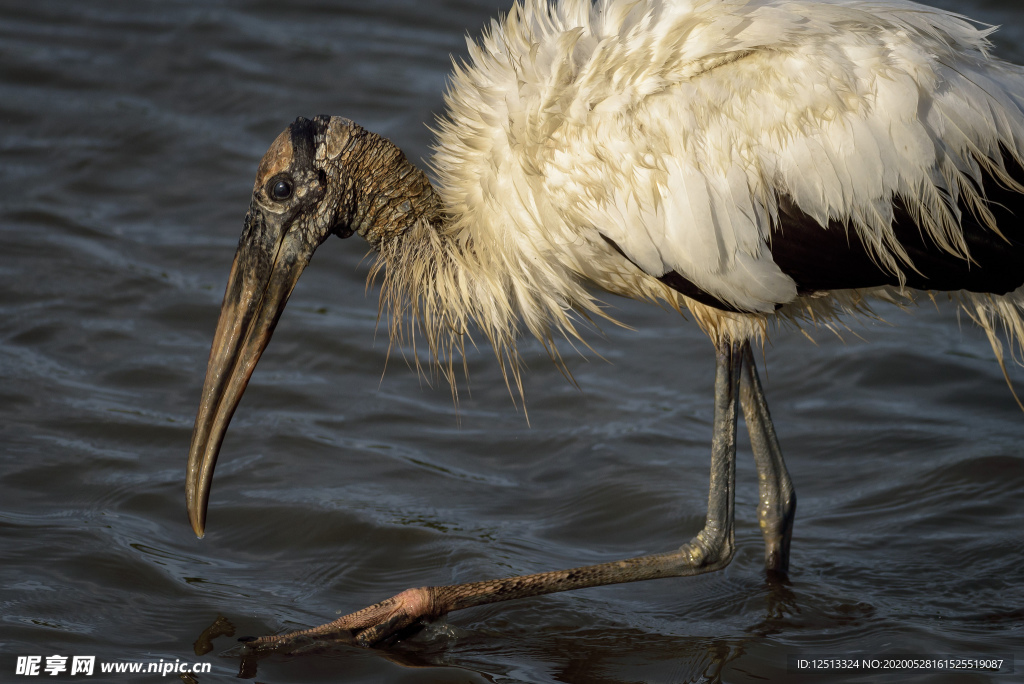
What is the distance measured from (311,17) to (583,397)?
5.49m

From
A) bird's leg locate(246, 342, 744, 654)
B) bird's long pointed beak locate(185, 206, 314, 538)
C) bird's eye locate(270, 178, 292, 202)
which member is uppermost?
bird's eye locate(270, 178, 292, 202)

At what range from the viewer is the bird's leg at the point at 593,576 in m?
3.96

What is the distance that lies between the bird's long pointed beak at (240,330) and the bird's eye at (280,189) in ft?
0.26

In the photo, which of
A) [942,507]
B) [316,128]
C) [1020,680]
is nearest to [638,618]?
[1020,680]

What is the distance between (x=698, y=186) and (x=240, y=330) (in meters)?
1.76

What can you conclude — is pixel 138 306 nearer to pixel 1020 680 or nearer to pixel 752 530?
pixel 752 530

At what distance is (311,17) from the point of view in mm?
10203

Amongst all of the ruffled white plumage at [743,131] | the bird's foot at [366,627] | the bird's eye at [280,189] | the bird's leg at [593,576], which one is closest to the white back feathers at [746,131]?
the ruffled white plumage at [743,131]

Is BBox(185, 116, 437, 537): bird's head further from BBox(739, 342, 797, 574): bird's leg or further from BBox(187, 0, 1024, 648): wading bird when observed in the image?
BBox(739, 342, 797, 574): bird's leg

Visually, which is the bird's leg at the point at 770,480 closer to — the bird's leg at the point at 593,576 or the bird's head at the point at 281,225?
the bird's leg at the point at 593,576

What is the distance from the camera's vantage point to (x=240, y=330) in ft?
14.1

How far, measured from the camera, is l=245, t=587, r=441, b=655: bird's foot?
393 centimetres

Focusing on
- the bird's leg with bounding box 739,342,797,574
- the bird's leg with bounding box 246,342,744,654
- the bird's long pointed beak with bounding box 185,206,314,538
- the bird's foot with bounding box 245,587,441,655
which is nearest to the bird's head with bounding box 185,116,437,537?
the bird's long pointed beak with bounding box 185,206,314,538

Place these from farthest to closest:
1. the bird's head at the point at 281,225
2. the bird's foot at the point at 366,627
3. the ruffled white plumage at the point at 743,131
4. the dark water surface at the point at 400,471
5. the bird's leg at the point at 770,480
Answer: the bird's leg at the point at 770,480, the bird's head at the point at 281,225, the dark water surface at the point at 400,471, the bird's foot at the point at 366,627, the ruffled white plumage at the point at 743,131
